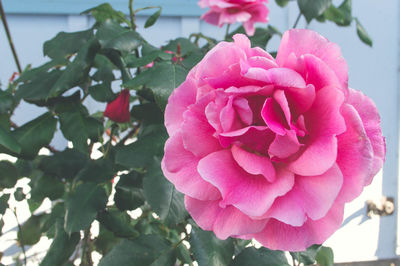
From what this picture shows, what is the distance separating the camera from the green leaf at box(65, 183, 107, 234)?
0.46 meters

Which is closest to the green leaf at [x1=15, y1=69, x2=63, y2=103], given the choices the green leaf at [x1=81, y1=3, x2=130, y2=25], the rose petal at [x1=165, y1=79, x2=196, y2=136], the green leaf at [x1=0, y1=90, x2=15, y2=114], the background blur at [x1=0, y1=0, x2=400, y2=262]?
the green leaf at [x1=0, y1=90, x2=15, y2=114]

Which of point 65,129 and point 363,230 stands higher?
point 65,129


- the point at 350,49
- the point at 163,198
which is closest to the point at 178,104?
the point at 163,198

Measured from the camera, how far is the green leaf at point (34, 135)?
0.48 metres

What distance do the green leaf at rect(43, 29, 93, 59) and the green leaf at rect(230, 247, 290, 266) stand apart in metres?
0.37

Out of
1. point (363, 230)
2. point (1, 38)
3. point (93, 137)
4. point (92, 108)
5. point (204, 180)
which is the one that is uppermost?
point (204, 180)

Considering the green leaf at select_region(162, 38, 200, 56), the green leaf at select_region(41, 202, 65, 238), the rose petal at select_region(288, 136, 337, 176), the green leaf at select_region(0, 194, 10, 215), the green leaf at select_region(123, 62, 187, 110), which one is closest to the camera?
the rose petal at select_region(288, 136, 337, 176)

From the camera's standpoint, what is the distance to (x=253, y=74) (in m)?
0.24

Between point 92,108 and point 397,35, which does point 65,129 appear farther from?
point 397,35

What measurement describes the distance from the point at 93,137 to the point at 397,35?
206cm

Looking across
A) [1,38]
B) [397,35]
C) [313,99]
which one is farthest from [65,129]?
[397,35]

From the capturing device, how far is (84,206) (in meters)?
0.49

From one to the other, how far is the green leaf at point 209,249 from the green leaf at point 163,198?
0.05 meters

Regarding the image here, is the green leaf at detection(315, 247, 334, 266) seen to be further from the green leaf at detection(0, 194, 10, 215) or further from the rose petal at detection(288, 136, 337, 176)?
the green leaf at detection(0, 194, 10, 215)
